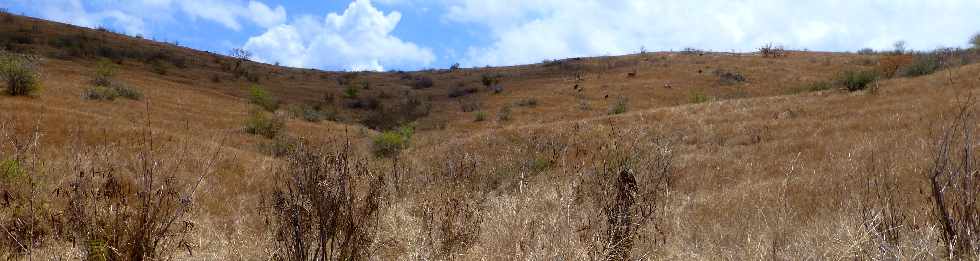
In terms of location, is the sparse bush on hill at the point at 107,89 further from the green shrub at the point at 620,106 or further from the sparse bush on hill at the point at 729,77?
the sparse bush on hill at the point at 729,77

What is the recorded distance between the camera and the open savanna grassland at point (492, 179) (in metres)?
3.56

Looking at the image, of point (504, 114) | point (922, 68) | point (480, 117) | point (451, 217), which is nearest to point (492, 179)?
point (451, 217)

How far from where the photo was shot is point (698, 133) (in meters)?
12.2

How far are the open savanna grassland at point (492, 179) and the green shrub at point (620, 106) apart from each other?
0.56m

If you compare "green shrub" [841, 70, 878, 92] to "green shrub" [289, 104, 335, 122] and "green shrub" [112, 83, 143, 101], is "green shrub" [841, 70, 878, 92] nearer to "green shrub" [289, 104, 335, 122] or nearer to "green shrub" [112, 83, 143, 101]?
"green shrub" [289, 104, 335, 122]

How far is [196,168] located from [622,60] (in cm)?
3376

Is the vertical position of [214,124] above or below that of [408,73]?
below

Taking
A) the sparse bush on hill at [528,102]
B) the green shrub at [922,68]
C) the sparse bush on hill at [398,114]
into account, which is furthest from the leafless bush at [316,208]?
the sparse bush on hill at [528,102]

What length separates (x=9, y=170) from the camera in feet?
15.6

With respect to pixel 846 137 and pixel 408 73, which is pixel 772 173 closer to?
pixel 846 137

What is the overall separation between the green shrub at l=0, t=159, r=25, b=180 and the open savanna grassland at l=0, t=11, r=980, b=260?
1.5 inches

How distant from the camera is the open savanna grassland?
3.56 metres

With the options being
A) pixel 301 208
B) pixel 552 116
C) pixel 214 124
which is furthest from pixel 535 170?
pixel 552 116

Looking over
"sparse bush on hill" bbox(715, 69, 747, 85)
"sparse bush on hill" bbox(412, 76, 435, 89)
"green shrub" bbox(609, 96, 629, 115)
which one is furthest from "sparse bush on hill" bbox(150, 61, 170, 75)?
"sparse bush on hill" bbox(715, 69, 747, 85)
